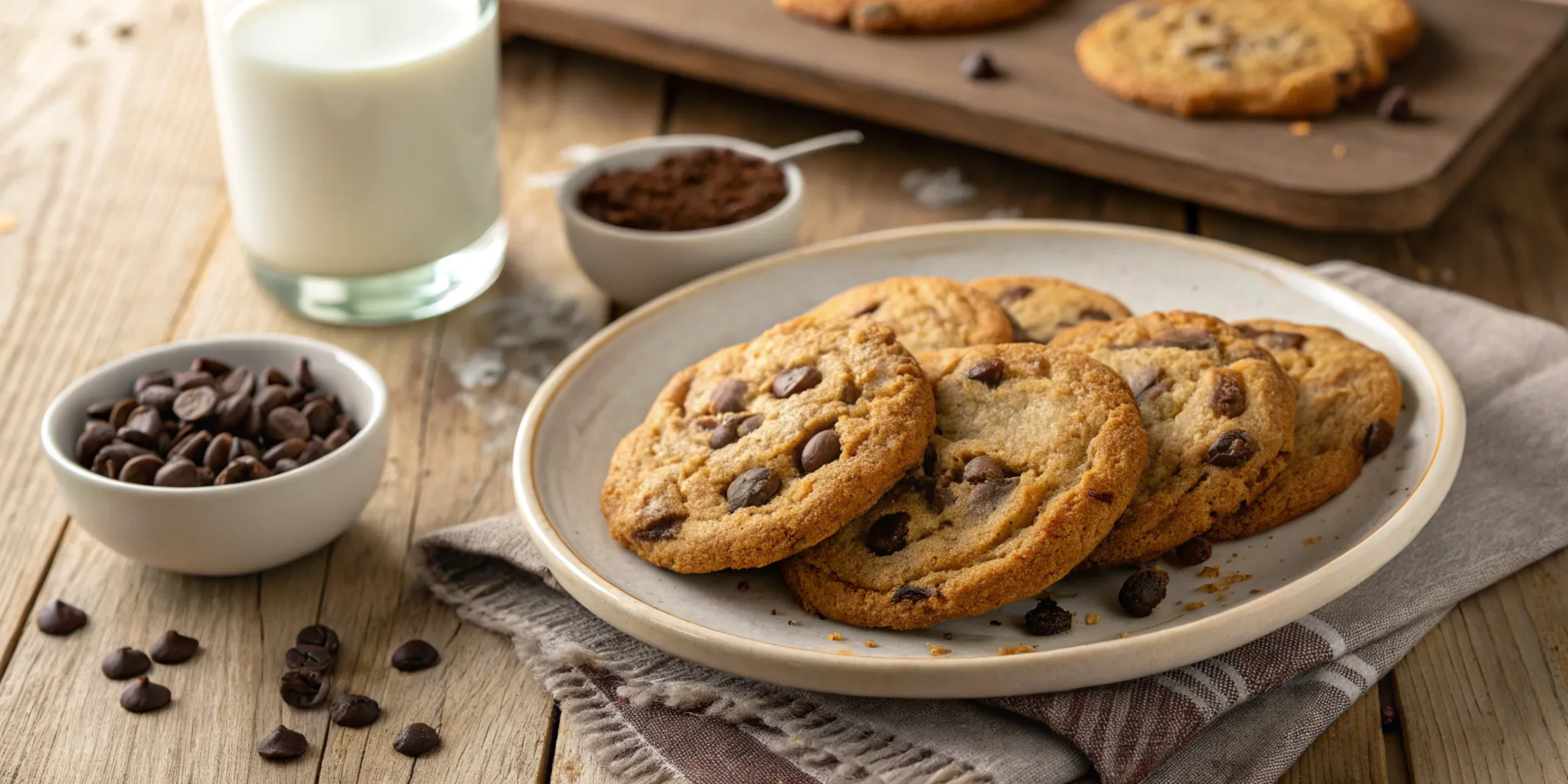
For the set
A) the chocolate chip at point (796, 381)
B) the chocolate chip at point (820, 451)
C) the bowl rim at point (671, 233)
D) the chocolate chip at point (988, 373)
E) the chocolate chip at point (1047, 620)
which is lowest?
the bowl rim at point (671, 233)

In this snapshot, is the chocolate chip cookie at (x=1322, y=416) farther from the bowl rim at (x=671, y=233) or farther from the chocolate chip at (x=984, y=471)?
the bowl rim at (x=671, y=233)

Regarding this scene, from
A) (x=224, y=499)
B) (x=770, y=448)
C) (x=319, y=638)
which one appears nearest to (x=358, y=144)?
(x=224, y=499)

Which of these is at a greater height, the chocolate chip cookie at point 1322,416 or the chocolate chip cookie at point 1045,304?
the chocolate chip cookie at point 1322,416

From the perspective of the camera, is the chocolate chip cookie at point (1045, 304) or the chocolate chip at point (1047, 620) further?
the chocolate chip cookie at point (1045, 304)

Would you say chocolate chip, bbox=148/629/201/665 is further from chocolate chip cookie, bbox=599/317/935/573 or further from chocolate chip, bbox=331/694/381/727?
chocolate chip cookie, bbox=599/317/935/573

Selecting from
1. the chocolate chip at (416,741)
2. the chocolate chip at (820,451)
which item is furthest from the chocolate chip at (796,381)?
the chocolate chip at (416,741)

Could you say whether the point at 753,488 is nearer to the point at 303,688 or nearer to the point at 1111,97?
the point at 303,688

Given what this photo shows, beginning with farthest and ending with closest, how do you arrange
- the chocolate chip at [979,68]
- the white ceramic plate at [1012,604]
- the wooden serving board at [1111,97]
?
1. the chocolate chip at [979,68]
2. the wooden serving board at [1111,97]
3. the white ceramic plate at [1012,604]

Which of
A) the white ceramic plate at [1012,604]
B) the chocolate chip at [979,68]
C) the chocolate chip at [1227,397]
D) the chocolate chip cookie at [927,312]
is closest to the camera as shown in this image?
the white ceramic plate at [1012,604]
